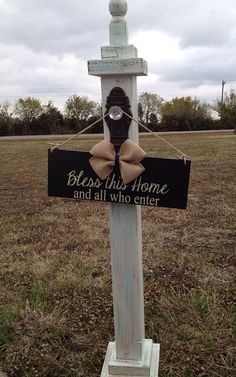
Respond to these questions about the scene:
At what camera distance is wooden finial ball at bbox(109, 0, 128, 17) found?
5.31 ft

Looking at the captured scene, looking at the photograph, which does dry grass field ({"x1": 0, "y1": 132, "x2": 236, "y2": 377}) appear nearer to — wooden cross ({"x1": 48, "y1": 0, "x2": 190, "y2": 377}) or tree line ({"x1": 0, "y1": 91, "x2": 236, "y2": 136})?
wooden cross ({"x1": 48, "y1": 0, "x2": 190, "y2": 377})

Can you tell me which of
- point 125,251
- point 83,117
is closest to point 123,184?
point 125,251

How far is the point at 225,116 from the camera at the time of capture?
140ft

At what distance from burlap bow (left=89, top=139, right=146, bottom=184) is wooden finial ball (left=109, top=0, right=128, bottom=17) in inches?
19.5

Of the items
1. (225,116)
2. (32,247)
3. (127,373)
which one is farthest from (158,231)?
(225,116)

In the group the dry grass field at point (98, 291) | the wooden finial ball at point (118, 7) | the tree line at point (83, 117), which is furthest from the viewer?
the tree line at point (83, 117)

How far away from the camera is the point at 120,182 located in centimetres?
174

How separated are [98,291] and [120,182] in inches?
58.9

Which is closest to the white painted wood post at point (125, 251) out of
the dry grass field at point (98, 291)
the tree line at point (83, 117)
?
the dry grass field at point (98, 291)

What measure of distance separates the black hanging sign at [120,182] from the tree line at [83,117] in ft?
128

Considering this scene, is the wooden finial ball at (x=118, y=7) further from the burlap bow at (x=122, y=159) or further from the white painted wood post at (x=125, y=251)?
the burlap bow at (x=122, y=159)

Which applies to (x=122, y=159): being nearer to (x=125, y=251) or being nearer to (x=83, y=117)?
(x=125, y=251)

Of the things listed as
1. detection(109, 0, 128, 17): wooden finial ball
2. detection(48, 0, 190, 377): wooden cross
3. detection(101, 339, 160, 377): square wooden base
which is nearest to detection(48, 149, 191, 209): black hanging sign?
detection(48, 0, 190, 377): wooden cross

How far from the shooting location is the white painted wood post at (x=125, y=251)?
1.63m
